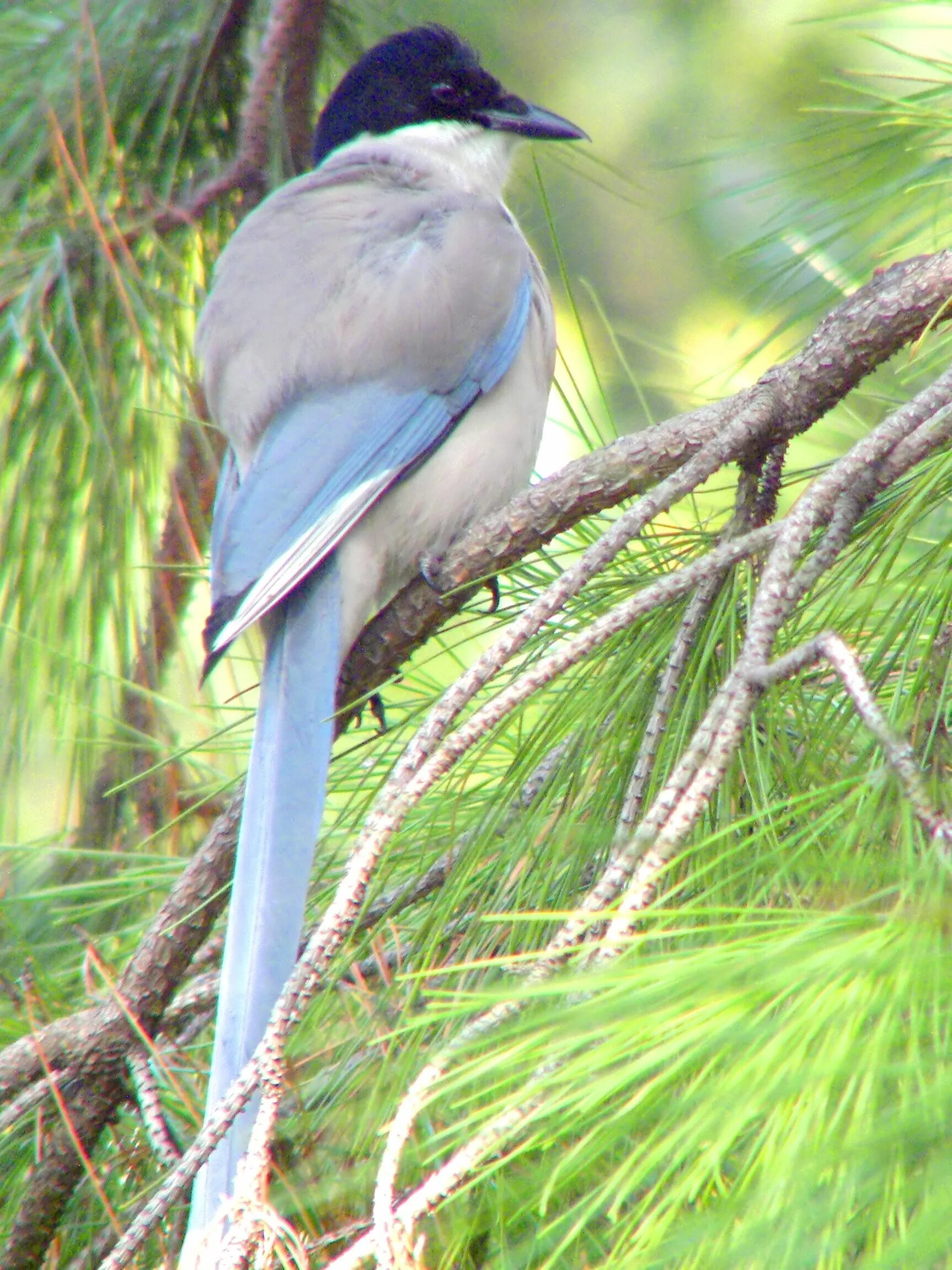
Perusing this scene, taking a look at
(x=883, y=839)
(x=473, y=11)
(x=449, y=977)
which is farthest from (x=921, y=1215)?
(x=473, y=11)

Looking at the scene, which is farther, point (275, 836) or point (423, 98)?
point (423, 98)

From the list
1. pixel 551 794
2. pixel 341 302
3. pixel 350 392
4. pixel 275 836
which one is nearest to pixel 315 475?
pixel 350 392

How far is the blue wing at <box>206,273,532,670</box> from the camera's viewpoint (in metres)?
1.50

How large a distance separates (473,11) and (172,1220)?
3596mm

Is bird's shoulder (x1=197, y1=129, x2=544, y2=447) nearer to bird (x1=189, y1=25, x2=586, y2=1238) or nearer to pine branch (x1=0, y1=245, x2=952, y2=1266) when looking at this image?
bird (x1=189, y1=25, x2=586, y2=1238)

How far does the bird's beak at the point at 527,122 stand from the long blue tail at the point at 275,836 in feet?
3.12

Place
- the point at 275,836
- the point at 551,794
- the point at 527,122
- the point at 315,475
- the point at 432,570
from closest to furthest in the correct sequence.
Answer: the point at 551,794 < the point at 275,836 < the point at 432,570 < the point at 315,475 < the point at 527,122

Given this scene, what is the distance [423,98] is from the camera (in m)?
2.17

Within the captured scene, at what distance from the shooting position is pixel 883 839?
28.8 inches

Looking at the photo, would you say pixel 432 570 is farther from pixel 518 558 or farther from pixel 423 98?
pixel 423 98

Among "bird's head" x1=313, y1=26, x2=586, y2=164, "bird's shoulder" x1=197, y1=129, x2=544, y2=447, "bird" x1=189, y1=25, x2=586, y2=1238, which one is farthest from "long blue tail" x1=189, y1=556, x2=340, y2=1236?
"bird's head" x1=313, y1=26, x2=586, y2=164

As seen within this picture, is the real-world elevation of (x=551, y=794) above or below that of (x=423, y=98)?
below

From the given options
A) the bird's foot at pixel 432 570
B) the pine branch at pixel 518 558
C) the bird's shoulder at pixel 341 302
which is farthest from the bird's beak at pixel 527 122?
the pine branch at pixel 518 558

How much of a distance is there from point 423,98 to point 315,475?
0.87 m
